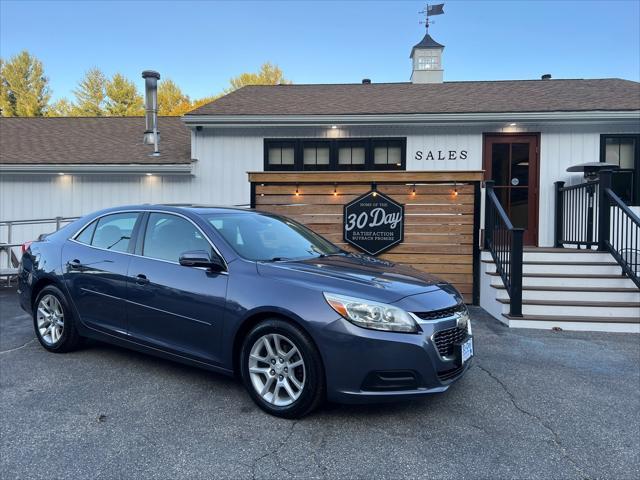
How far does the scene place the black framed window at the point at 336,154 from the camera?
980cm

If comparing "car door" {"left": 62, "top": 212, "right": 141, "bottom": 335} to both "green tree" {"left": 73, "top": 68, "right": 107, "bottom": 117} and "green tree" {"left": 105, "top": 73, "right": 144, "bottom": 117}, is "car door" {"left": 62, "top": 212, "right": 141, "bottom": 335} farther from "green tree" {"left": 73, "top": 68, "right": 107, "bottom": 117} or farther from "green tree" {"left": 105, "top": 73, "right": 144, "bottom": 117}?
"green tree" {"left": 73, "top": 68, "right": 107, "bottom": 117}

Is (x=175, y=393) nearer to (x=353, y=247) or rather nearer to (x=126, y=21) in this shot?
(x=353, y=247)

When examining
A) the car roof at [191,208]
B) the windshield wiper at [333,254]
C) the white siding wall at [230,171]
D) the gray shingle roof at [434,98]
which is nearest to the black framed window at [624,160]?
the white siding wall at [230,171]

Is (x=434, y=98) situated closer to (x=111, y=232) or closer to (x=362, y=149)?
(x=362, y=149)

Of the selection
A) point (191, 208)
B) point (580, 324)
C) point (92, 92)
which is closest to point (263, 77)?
point (92, 92)

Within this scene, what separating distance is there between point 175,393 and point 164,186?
7631 millimetres

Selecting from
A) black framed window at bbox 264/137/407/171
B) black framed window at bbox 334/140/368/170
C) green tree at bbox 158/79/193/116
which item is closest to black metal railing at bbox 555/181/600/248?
black framed window at bbox 264/137/407/171

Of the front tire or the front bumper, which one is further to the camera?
the front tire

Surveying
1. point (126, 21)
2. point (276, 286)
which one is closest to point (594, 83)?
point (276, 286)

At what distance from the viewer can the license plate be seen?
3169 mm

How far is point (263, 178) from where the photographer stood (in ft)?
24.6

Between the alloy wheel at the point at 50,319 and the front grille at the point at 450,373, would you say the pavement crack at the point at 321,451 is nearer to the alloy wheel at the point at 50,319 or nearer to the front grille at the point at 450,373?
the front grille at the point at 450,373

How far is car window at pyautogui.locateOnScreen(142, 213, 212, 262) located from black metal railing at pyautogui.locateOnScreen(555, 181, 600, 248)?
7.08 m

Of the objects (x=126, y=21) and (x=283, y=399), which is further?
(x=126, y=21)
